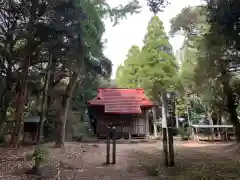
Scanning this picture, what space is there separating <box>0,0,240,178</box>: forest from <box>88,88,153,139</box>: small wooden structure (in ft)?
5.52

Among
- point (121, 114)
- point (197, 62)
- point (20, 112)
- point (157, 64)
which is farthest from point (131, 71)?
point (20, 112)

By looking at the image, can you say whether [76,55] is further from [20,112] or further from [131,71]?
[131,71]

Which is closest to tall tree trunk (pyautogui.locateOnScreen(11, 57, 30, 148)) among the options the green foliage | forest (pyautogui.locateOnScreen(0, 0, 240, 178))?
forest (pyautogui.locateOnScreen(0, 0, 240, 178))

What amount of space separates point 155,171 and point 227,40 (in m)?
4.38

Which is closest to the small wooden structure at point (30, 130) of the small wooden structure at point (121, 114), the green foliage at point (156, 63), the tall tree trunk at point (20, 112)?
the small wooden structure at point (121, 114)

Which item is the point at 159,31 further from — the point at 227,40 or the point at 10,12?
the point at 227,40

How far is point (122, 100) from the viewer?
70.6 ft

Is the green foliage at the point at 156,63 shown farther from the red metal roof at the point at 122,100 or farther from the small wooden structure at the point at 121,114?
the small wooden structure at the point at 121,114

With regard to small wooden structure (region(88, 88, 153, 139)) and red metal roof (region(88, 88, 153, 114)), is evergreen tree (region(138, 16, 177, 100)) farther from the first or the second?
small wooden structure (region(88, 88, 153, 139))

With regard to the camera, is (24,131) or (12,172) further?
(24,131)

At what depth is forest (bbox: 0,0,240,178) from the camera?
904 cm

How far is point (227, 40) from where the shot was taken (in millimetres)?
7156

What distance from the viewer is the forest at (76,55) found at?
904cm

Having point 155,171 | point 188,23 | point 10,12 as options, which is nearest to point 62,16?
point 10,12
